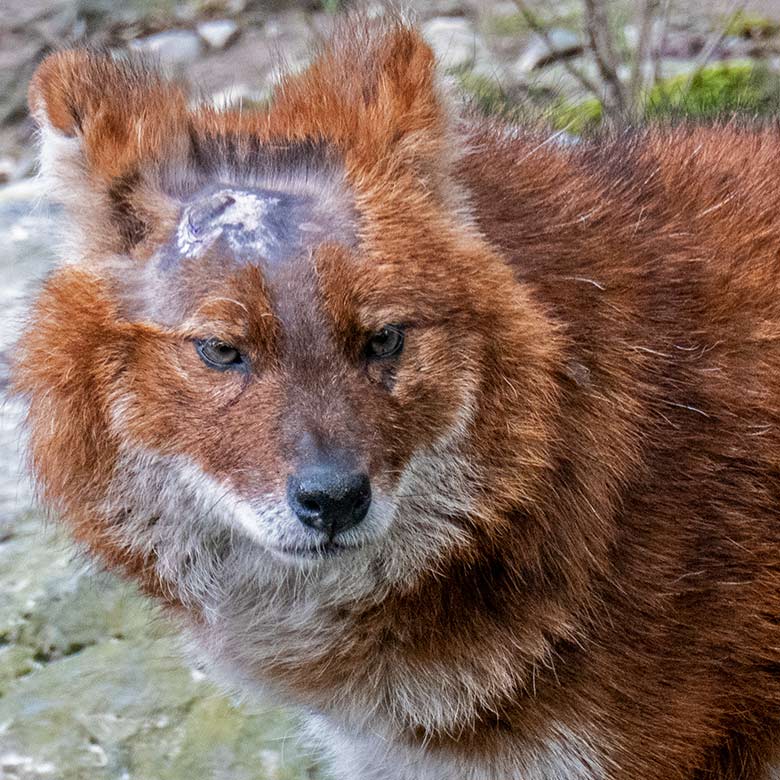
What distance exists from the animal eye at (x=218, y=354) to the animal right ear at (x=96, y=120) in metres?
0.60

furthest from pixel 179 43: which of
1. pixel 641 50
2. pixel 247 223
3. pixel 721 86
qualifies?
pixel 247 223

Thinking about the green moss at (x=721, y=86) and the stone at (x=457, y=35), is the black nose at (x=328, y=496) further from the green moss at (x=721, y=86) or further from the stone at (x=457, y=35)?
the stone at (x=457, y=35)

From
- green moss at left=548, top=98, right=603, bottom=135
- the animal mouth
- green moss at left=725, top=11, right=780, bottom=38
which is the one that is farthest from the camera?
green moss at left=725, top=11, right=780, bottom=38

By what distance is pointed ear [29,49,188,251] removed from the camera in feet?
12.6

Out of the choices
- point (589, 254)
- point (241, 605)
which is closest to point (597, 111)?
point (589, 254)

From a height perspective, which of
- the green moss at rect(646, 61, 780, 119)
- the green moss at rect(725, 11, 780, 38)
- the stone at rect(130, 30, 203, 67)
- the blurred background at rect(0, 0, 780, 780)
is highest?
the green moss at rect(725, 11, 780, 38)

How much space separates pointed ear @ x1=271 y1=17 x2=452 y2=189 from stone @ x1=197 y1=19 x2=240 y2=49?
33.3 feet

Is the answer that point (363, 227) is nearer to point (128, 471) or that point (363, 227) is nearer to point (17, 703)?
point (128, 471)

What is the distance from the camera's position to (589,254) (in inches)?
161

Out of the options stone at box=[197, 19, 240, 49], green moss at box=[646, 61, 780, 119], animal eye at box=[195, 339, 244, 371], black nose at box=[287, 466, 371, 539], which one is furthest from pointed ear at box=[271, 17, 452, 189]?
stone at box=[197, 19, 240, 49]

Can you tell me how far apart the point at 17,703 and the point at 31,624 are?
Result: 0.47 metres

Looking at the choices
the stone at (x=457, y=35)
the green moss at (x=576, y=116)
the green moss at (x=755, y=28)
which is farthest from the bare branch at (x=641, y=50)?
the green moss at (x=755, y=28)

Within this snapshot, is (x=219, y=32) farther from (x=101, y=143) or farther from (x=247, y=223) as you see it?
(x=247, y=223)

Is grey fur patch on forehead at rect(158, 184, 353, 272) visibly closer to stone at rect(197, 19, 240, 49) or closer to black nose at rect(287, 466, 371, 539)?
black nose at rect(287, 466, 371, 539)
